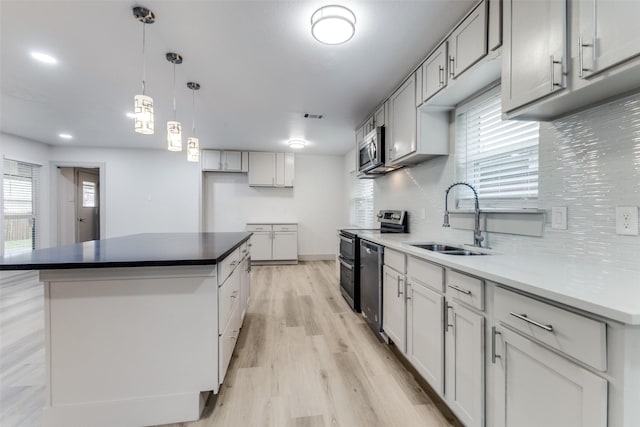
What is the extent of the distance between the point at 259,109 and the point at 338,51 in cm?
159

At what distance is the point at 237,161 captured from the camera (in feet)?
18.8

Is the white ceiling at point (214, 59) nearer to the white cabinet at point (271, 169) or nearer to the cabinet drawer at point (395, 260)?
the cabinet drawer at point (395, 260)

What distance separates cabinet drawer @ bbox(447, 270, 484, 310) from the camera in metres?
1.21

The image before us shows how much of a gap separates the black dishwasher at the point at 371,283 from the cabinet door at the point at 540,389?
1.28 meters

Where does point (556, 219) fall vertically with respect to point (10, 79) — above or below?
below

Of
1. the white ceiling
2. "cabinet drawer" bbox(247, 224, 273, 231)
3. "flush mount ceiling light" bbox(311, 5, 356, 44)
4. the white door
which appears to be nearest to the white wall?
"cabinet drawer" bbox(247, 224, 273, 231)

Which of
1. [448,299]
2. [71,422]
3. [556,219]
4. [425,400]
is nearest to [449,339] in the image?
[448,299]

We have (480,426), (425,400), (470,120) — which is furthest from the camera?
(470,120)

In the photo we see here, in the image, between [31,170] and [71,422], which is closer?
[71,422]

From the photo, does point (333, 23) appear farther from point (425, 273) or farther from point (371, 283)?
point (371, 283)

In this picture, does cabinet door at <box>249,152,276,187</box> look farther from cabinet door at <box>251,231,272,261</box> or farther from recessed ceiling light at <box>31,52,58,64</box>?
recessed ceiling light at <box>31,52,58,64</box>

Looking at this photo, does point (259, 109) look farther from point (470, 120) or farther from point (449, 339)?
point (449, 339)

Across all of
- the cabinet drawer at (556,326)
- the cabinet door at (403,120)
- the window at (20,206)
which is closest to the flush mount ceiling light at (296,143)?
the cabinet door at (403,120)

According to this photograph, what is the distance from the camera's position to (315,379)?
6.02ft
